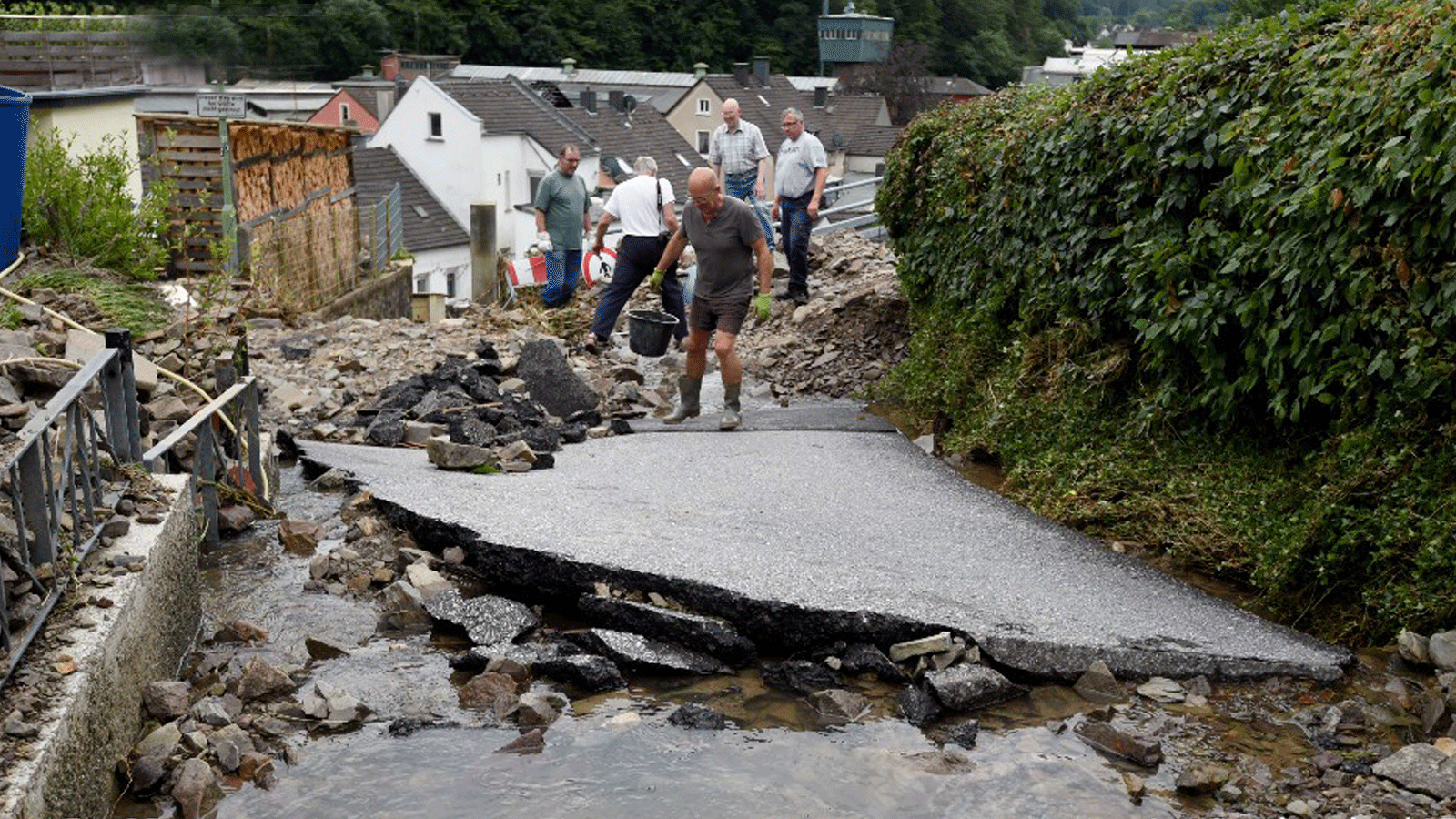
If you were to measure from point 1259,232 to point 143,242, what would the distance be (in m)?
8.12

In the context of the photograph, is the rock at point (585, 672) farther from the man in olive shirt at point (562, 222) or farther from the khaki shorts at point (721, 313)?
the man in olive shirt at point (562, 222)

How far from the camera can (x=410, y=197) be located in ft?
153

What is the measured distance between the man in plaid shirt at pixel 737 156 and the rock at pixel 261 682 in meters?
10.0

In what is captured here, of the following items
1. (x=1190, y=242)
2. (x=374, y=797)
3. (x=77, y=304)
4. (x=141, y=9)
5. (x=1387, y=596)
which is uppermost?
(x=141, y=9)

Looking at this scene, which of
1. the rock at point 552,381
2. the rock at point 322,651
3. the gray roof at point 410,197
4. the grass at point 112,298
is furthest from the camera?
the gray roof at point 410,197

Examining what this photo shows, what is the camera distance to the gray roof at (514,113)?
4816cm

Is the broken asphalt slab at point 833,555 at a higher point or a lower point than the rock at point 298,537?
higher

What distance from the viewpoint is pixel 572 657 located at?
19.6 ft

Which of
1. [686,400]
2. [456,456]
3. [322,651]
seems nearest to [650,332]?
[686,400]

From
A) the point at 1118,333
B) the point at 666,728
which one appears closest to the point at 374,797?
the point at 666,728

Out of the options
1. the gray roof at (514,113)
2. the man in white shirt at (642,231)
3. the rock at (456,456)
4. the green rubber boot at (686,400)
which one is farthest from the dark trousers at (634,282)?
the gray roof at (514,113)

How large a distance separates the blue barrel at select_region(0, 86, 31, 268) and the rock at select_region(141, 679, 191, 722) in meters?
4.66

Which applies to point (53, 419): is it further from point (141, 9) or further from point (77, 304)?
point (141, 9)

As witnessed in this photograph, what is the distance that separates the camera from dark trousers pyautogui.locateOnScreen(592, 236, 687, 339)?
13102mm
